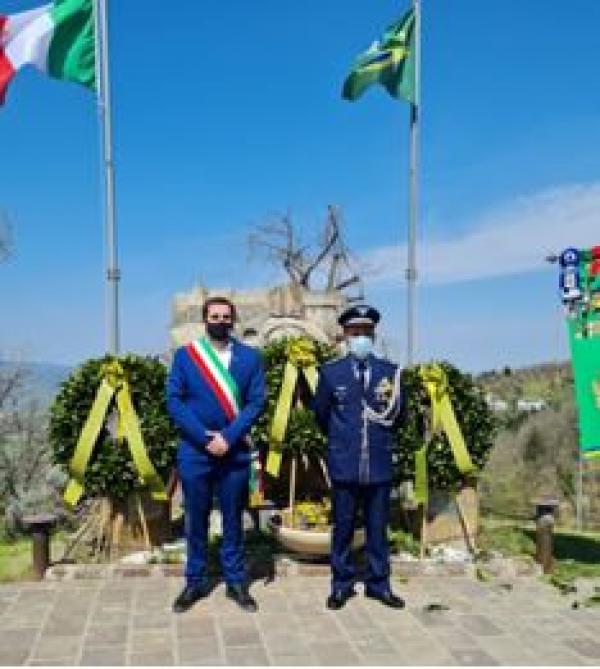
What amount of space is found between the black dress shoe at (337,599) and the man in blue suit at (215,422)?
0.44 m

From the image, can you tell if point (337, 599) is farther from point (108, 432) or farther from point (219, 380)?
point (108, 432)

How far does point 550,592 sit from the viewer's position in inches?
223

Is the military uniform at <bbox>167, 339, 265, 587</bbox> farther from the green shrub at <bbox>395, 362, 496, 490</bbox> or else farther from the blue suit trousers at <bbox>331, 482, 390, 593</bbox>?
the green shrub at <bbox>395, 362, 496, 490</bbox>

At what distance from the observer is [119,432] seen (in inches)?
247

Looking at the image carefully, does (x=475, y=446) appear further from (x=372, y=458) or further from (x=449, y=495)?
(x=372, y=458)

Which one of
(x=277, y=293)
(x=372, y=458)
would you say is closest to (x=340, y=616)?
(x=372, y=458)

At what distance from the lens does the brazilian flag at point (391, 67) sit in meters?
7.33

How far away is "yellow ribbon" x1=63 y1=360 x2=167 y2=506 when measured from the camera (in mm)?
6168

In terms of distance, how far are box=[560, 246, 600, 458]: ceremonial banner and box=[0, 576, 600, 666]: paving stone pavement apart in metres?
1.27

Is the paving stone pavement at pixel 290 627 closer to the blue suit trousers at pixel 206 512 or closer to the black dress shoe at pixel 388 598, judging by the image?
the black dress shoe at pixel 388 598

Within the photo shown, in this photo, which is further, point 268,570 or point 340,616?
point 268,570

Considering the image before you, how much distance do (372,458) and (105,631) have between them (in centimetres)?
176

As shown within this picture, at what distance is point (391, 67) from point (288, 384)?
2783 millimetres

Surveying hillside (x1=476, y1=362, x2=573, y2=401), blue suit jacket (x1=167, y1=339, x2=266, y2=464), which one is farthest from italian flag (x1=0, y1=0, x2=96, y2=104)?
hillside (x1=476, y1=362, x2=573, y2=401)
